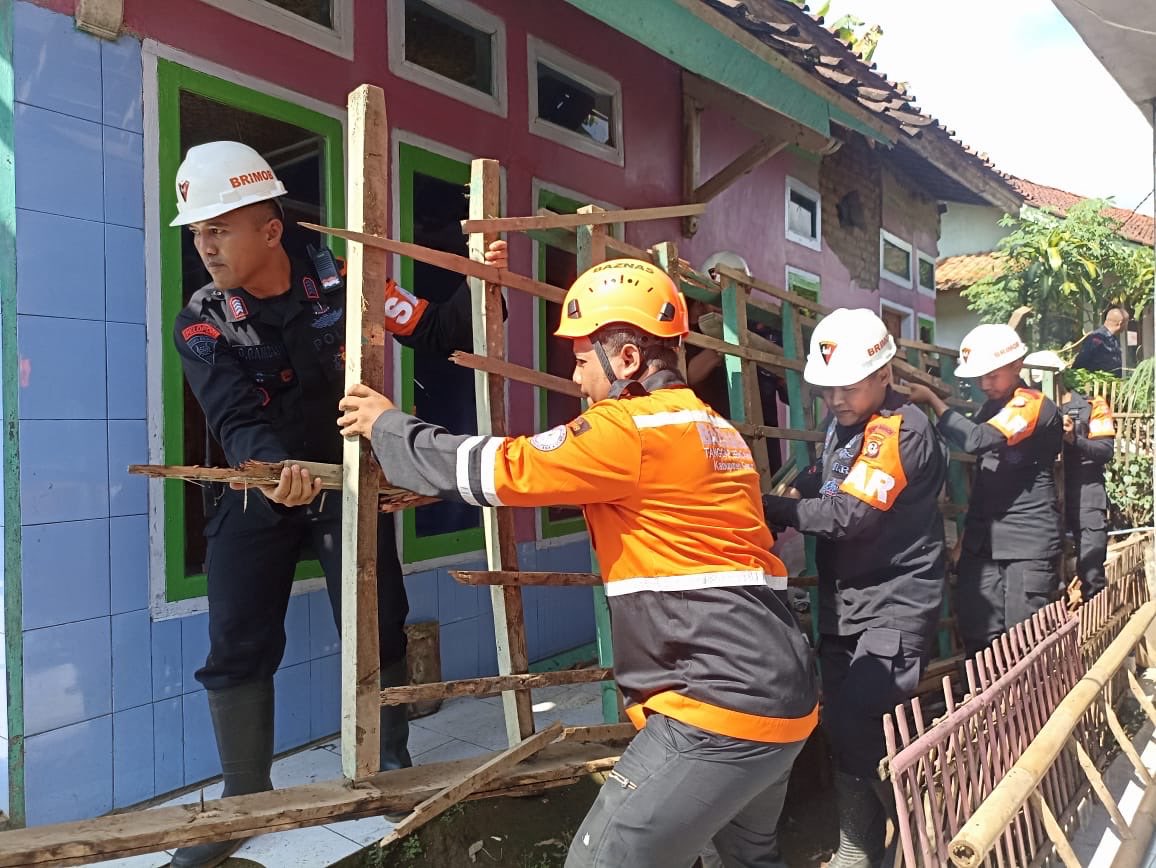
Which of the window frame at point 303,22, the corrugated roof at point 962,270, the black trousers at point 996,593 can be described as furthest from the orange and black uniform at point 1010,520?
the corrugated roof at point 962,270

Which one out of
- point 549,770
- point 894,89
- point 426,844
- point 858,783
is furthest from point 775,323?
point 894,89

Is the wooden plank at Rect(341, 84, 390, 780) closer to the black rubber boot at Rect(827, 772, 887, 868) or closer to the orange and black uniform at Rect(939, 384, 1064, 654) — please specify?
the black rubber boot at Rect(827, 772, 887, 868)

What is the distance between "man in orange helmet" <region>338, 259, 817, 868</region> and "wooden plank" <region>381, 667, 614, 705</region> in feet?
1.56

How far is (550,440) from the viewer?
5.77 ft

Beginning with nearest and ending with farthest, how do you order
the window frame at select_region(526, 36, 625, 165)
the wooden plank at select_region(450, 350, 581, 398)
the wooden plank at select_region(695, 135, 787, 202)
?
1. the wooden plank at select_region(450, 350, 581, 398)
2. the window frame at select_region(526, 36, 625, 165)
3. the wooden plank at select_region(695, 135, 787, 202)

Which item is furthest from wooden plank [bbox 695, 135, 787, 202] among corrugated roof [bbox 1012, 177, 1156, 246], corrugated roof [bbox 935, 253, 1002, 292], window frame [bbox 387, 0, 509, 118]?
corrugated roof [bbox 935, 253, 1002, 292]

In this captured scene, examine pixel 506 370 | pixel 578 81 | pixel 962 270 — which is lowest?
pixel 506 370

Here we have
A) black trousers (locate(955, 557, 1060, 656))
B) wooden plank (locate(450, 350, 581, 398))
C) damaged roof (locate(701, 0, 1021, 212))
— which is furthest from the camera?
damaged roof (locate(701, 0, 1021, 212))

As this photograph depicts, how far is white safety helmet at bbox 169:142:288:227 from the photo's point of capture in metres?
2.30

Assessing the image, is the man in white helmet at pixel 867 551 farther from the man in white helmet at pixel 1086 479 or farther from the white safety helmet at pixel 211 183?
the man in white helmet at pixel 1086 479

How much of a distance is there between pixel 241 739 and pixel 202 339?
1.24 metres

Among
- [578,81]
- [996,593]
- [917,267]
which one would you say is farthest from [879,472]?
[917,267]

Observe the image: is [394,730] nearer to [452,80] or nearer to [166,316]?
[166,316]

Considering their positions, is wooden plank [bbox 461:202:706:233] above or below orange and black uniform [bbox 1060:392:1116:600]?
above
